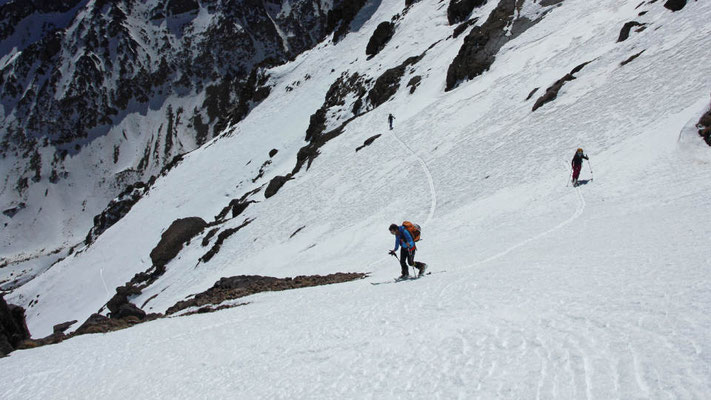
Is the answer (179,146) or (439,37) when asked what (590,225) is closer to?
(439,37)

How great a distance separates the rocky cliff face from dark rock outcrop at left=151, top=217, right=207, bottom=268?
11911cm

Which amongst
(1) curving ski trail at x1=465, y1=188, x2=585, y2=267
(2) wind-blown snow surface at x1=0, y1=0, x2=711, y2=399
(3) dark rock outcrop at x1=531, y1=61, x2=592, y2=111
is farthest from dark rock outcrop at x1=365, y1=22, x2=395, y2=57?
(1) curving ski trail at x1=465, y1=188, x2=585, y2=267

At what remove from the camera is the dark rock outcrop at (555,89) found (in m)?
26.7

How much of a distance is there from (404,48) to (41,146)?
6715 inches

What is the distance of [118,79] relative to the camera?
18062cm

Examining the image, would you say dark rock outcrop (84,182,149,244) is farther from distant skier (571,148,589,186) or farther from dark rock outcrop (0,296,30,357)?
distant skier (571,148,589,186)

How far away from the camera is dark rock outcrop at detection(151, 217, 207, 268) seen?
49406mm

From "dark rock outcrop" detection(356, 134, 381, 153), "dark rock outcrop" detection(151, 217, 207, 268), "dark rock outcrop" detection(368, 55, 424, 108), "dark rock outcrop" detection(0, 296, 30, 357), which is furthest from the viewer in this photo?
"dark rock outcrop" detection(368, 55, 424, 108)

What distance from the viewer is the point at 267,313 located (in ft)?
34.8

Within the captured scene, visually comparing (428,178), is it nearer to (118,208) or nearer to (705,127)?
(705,127)

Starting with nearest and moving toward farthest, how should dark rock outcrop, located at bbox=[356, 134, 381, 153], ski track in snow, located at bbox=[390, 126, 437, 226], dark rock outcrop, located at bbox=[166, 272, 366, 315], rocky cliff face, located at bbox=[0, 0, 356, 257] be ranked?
dark rock outcrop, located at bbox=[166, 272, 366, 315], ski track in snow, located at bbox=[390, 126, 437, 226], dark rock outcrop, located at bbox=[356, 134, 381, 153], rocky cliff face, located at bbox=[0, 0, 356, 257]

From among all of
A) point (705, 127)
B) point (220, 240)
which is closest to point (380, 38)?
point (220, 240)

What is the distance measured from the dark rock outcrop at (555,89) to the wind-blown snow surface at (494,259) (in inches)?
35.7

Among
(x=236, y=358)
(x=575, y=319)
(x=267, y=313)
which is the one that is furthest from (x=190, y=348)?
(x=575, y=319)
